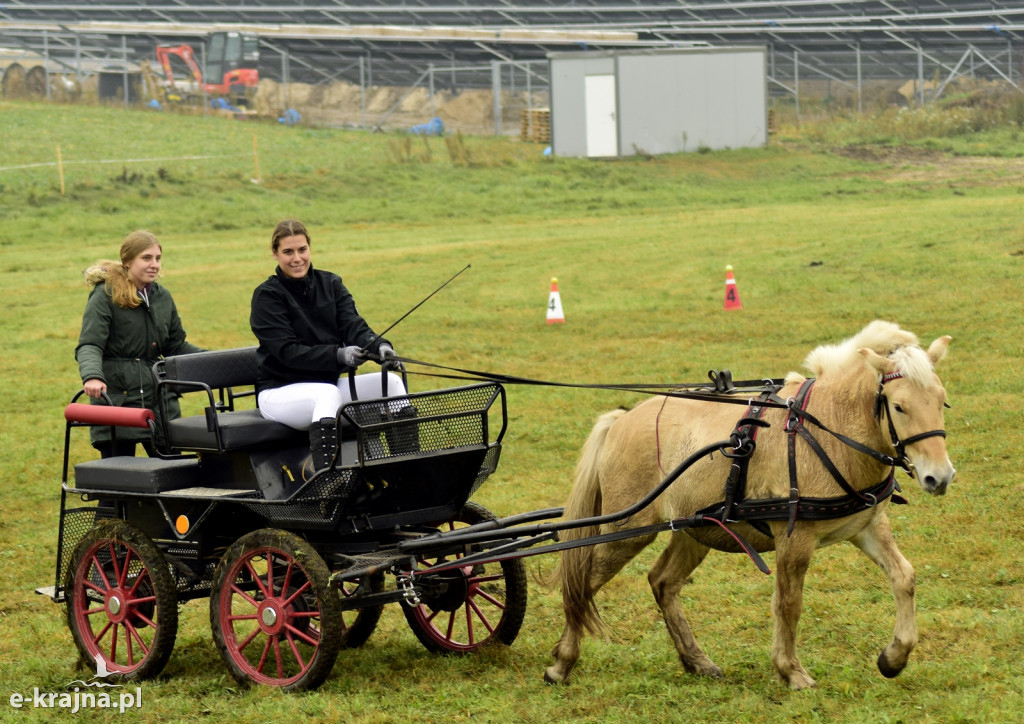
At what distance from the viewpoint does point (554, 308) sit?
1677cm

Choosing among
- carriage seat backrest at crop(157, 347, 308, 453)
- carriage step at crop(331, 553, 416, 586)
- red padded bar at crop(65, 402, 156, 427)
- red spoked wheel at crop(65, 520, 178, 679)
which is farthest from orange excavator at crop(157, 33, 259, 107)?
carriage step at crop(331, 553, 416, 586)

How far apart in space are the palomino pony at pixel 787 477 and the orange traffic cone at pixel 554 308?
407 inches

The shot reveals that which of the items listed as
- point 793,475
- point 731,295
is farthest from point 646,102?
point 793,475

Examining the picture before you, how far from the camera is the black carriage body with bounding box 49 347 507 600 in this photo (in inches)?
231

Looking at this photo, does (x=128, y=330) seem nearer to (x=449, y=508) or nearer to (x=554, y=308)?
(x=449, y=508)

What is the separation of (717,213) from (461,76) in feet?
77.8

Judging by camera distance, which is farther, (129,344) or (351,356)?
(129,344)

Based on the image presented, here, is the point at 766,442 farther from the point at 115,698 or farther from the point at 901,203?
the point at 901,203

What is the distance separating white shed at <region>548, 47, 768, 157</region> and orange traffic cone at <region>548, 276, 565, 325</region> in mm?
18444

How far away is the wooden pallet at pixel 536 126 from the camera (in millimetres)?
37312

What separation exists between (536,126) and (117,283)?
31.7 meters

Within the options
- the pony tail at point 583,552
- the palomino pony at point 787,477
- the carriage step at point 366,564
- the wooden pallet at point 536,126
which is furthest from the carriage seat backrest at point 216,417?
the wooden pallet at point 536,126

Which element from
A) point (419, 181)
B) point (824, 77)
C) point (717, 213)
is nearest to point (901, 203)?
point (717, 213)

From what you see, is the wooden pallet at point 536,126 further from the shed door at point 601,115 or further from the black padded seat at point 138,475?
the black padded seat at point 138,475
